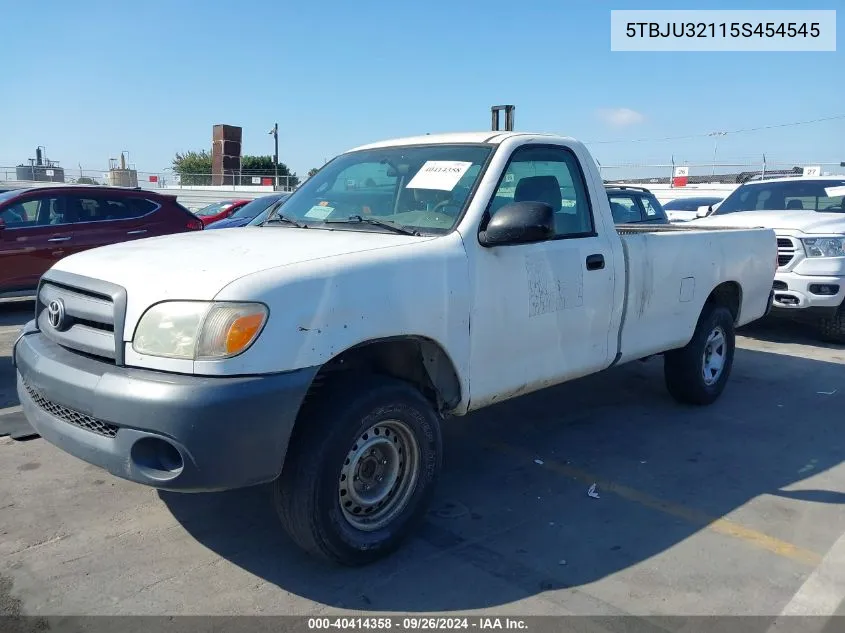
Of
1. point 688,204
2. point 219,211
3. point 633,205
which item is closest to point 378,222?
point 633,205

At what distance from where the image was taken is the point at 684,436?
5195 mm

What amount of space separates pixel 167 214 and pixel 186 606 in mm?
8890

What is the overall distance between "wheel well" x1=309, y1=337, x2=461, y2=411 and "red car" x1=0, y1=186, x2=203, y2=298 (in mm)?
7674

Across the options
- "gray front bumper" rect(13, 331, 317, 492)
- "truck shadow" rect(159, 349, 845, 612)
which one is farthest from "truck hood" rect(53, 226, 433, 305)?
"truck shadow" rect(159, 349, 845, 612)

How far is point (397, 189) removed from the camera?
4059 millimetres

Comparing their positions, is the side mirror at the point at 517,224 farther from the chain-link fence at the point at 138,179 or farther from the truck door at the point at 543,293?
the chain-link fence at the point at 138,179

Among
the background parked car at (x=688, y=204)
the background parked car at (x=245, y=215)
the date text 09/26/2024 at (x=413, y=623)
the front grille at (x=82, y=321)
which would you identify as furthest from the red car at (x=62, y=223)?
the background parked car at (x=688, y=204)

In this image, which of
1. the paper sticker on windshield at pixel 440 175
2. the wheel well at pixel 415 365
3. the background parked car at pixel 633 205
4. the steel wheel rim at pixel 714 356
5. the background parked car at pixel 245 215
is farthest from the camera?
the background parked car at pixel 245 215

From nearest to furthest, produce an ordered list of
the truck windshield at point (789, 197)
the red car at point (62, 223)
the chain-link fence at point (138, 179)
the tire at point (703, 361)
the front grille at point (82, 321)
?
the front grille at point (82, 321)
the tire at point (703, 361)
the truck windshield at point (789, 197)
the red car at point (62, 223)
the chain-link fence at point (138, 179)

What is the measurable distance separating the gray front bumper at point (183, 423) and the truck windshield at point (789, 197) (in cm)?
845

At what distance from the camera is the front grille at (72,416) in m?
2.91

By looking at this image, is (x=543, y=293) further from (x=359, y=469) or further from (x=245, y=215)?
(x=245, y=215)

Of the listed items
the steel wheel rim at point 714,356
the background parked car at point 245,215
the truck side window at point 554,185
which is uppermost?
the background parked car at point 245,215

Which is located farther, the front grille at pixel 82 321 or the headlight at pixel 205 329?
the front grille at pixel 82 321
